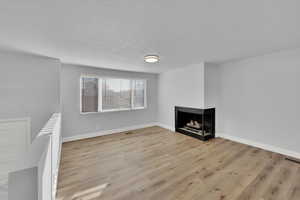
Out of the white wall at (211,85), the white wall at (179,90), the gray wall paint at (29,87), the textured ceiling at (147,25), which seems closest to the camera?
the textured ceiling at (147,25)

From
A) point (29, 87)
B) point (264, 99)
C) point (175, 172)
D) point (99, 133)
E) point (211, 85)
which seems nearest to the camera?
point (175, 172)

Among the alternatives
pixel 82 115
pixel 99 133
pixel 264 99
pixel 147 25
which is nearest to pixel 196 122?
pixel 264 99

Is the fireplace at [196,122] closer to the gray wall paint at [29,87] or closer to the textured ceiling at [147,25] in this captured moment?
the textured ceiling at [147,25]

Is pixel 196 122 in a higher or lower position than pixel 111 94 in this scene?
lower

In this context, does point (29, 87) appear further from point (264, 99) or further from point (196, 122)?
point (264, 99)

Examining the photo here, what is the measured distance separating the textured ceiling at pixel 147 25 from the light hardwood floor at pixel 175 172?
2243 millimetres

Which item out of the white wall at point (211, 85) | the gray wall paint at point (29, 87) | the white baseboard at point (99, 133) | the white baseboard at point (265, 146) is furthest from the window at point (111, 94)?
the white baseboard at point (265, 146)

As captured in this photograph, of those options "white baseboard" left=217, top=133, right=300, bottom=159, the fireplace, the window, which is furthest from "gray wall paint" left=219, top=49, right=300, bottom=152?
the window

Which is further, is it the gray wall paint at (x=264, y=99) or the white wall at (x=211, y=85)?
the white wall at (x=211, y=85)

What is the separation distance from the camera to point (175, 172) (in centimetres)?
226

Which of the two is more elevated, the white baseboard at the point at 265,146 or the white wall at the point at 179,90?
the white wall at the point at 179,90

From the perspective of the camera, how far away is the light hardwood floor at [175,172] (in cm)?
178

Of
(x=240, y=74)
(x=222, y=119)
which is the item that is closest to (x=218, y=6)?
(x=240, y=74)

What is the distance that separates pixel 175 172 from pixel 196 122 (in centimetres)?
235
